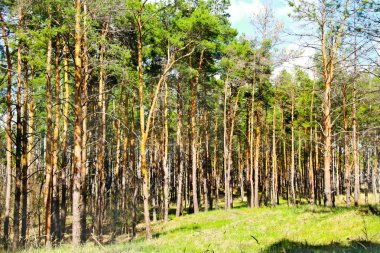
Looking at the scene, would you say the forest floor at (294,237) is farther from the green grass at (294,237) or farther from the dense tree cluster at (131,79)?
the dense tree cluster at (131,79)

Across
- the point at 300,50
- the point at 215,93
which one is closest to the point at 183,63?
the point at 215,93

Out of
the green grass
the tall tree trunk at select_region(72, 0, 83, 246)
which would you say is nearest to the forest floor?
the green grass

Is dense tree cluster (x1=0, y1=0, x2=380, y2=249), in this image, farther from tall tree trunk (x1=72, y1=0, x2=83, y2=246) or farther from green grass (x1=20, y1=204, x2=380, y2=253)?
green grass (x1=20, y1=204, x2=380, y2=253)

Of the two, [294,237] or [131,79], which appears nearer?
[294,237]

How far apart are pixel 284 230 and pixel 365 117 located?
25983 mm

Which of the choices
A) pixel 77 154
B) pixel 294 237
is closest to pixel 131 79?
pixel 77 154

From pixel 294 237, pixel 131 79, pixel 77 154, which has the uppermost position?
pixel 131 79

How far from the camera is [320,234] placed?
9.95 m

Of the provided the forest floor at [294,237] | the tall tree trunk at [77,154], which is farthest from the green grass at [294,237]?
the tall tree trunk at [77,154]

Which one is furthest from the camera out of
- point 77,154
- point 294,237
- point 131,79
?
point 131,79

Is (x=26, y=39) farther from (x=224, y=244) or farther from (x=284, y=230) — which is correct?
(x=284, y=230)

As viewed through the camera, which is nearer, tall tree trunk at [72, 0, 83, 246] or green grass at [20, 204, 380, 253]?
green grass at [20, 204, 380, 253]

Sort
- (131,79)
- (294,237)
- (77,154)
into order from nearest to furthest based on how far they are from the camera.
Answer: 1. (294,237)
2. (77,154)
3. (131,79)

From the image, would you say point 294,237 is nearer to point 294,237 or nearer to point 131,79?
point 294,237
